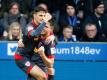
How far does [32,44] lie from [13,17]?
2.73m

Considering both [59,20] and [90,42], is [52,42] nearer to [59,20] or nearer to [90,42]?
[90,42]

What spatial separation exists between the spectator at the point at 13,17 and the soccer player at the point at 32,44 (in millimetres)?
2484

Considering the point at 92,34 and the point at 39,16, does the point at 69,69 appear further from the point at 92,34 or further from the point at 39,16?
the point at 39,16

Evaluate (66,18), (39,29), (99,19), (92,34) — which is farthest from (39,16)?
(99,19)

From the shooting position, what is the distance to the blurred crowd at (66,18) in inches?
412

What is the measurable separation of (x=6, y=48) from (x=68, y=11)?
6.09ft

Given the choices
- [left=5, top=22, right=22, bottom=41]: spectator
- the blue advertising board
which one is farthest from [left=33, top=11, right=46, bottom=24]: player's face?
[left=5, top=22, right=22, bottom=41]: spectator

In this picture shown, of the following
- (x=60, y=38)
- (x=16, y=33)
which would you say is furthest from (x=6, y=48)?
(x=60, y=38)

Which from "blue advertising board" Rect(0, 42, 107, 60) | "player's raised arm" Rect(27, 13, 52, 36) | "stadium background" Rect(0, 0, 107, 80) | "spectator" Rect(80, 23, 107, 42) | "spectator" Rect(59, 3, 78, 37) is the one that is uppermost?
"player's raised arm" Rect(27, 13, 52, 36)

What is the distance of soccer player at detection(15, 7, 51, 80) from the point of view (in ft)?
26.3

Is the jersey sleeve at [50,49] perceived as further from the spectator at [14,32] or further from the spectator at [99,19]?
the spectator at [99,19]

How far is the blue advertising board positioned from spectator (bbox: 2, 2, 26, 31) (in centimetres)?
92

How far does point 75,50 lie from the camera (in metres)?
10.1

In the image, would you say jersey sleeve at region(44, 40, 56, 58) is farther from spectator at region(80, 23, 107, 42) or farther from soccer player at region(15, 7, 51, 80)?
spectator at region(80, 23, 107, 42)
